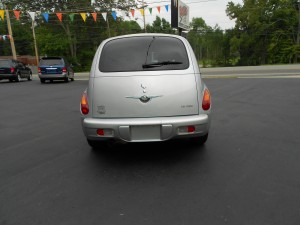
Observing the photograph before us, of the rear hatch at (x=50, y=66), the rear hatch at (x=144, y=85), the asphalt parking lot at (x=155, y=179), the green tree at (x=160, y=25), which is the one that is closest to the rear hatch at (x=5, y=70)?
the rear hatch at (x=50, y=66)

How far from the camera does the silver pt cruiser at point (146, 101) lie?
3.26 metres

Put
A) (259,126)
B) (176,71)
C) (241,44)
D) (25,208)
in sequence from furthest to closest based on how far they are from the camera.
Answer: (241,44)
(259,126)
(176,71)
(25,208)

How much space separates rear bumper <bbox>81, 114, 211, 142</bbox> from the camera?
3227 millimetres

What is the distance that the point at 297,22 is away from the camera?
48.7 meters

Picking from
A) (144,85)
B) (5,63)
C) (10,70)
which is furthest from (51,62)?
(144,85)

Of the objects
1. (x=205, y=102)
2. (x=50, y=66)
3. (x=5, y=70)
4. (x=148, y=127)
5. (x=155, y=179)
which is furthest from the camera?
(x=5, y=70)

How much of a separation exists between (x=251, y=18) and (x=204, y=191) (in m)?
56.6

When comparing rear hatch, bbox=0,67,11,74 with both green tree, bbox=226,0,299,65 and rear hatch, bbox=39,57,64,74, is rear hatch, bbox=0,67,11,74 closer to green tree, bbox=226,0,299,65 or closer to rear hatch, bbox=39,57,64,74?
rear hatch, bbox=39,57,64,74

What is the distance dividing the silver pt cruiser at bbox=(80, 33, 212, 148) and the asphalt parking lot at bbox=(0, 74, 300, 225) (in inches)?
19.9

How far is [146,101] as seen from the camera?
3270 mm

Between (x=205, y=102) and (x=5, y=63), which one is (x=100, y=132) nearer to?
(x=205, y=102)

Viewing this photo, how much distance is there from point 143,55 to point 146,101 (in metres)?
0.74

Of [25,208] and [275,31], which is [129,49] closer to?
[25,208]

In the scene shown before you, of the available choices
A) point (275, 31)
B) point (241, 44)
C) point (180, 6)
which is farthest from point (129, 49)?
point (241, 44)
